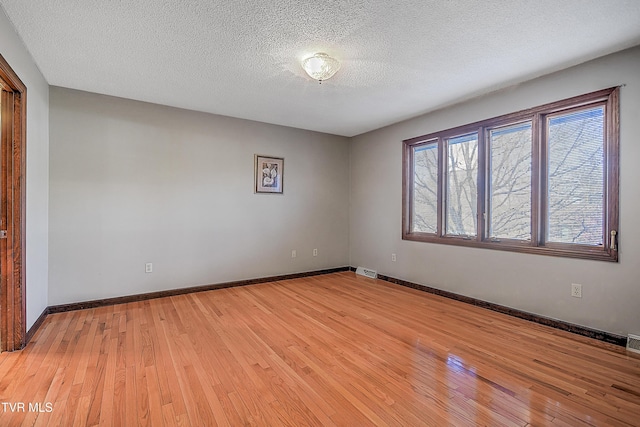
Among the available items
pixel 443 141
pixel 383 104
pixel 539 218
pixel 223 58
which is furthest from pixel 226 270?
pixel 539 218

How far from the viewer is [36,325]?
2.77 meters

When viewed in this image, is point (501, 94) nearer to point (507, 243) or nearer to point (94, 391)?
point (507, 243)

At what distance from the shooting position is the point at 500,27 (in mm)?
2152

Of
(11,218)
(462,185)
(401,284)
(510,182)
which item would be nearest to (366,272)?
(401,284)

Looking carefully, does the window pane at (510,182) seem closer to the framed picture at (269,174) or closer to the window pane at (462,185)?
the window pane at (462,185)

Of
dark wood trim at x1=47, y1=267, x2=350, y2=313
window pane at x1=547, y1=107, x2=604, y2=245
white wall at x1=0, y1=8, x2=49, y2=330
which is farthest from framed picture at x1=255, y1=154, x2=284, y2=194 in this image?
window pane at x1=547, y1=107, x2=604, y2=245

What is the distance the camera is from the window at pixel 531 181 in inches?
105

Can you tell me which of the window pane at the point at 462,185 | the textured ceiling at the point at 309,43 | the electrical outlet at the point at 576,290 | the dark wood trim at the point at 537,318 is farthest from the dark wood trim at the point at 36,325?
the electrical outlet at the point at 576,290

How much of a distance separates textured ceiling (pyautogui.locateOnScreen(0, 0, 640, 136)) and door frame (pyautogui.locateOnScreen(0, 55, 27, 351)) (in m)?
0.55

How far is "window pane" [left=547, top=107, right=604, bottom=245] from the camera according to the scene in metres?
2.70

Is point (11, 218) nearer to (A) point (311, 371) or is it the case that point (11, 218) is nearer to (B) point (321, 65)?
(A) point (311, 371)

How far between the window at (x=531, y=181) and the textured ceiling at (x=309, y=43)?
51cm

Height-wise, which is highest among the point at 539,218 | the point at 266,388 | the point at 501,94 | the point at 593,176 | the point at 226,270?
the point at 501,94

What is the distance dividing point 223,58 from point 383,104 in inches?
78.5
